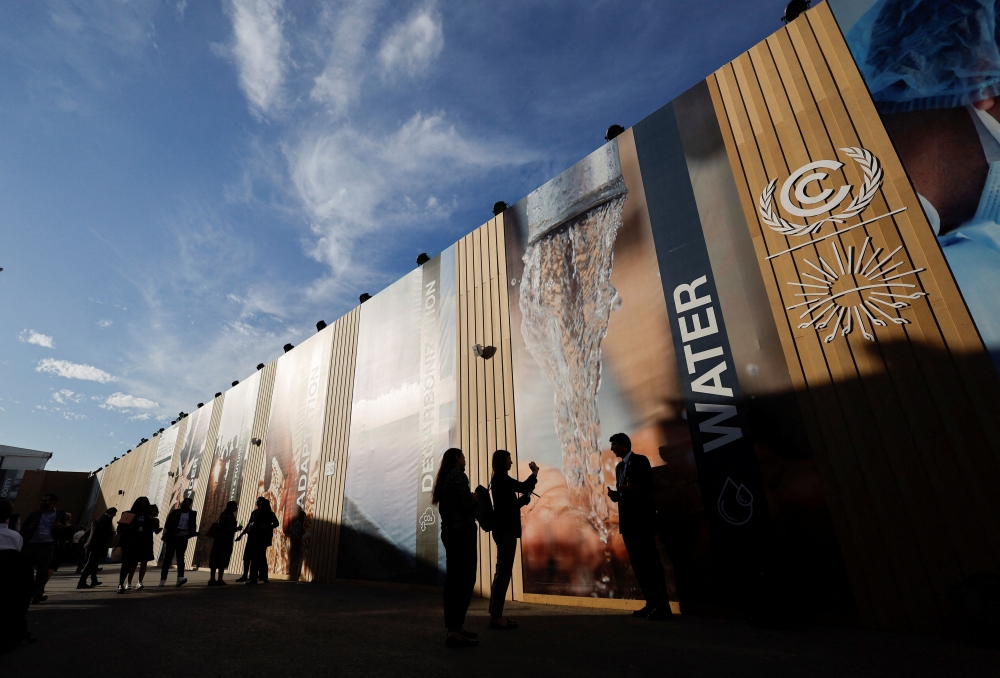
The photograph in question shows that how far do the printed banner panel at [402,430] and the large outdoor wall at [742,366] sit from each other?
3.5 inches

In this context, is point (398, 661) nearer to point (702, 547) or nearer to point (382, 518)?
point (702, 547)

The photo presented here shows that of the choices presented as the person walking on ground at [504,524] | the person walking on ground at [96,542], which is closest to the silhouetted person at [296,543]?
the person walking on ground at [96,542]

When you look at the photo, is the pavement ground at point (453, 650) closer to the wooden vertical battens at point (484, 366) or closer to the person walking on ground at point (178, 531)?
the wooden vertical battens at point (484, 366)

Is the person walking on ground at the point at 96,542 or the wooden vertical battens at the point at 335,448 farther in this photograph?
the wooden vertical battens at the point at 335,448

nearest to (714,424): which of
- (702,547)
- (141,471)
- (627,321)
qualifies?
(702,547)

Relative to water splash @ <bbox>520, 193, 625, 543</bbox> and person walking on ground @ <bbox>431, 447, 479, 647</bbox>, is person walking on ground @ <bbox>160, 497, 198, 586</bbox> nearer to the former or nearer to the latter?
water splash @ <bbox>520, 193, 625, 543</bbox>

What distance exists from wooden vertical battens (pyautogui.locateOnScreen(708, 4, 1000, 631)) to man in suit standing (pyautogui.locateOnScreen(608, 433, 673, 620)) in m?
1.48

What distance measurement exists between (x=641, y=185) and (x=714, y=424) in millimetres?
3156

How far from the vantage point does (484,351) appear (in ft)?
25.6

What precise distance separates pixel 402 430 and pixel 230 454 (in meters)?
10.1

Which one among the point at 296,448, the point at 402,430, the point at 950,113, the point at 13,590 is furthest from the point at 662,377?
the point at 296,448

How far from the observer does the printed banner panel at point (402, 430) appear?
8.16 meters

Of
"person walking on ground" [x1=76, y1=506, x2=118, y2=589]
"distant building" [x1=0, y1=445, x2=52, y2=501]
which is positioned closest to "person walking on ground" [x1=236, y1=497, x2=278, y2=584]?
"person walking on ground" [x1=76, y1=506, x2=118, y2=589]

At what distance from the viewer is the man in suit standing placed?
4359 mm
